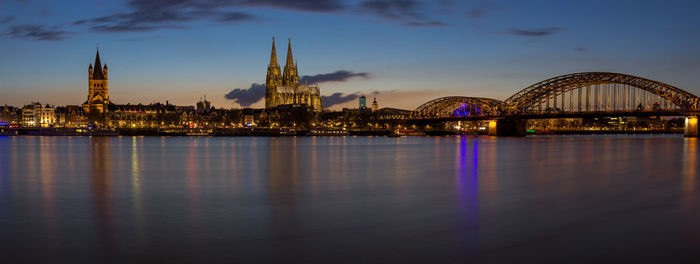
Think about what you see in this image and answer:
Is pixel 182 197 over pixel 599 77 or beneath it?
beneath

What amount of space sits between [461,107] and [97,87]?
111 metres

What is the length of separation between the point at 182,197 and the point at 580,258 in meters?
10.7

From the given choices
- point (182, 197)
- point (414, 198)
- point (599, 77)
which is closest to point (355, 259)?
point (414, 198)

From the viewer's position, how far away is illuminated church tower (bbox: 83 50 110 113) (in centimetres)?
16638

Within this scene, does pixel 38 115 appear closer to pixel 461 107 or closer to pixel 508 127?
pixel 461 107

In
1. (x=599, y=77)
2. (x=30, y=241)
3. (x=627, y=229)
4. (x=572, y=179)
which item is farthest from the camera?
(x=599, y=77)

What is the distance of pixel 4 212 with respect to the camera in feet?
41.5

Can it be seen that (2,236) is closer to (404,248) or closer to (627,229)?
(404,248)

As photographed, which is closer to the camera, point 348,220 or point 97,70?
point 348,220

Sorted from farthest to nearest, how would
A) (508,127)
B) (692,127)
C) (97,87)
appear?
(97,87) → (508,127) → (692,127)

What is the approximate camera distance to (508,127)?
325 feet

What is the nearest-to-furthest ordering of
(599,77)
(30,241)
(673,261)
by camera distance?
(673,261), (30,241), (599,77)

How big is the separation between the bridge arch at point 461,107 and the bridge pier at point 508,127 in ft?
12.2

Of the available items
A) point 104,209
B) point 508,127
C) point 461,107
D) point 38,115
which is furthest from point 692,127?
point 38,115
